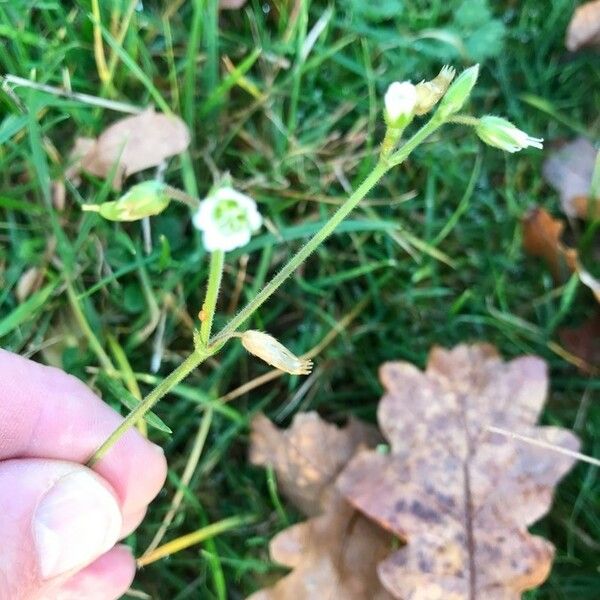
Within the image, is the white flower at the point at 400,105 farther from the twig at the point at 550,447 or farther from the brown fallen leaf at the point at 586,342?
the brown fallen leaf at the point at 586,342

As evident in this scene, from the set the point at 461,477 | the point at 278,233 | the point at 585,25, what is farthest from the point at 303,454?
the point at 585,25

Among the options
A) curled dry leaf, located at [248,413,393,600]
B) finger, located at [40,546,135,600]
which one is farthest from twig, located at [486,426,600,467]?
finger, located at [40,546,135,600]

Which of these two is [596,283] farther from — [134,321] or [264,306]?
[134,321]

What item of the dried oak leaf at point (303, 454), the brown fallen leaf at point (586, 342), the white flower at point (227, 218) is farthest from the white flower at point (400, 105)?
the brown fallen leaf at point (586, 342)

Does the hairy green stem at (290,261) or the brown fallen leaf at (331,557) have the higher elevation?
the hairy green stem at (290,261)

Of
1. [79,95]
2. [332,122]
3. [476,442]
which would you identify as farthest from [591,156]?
[79,95]
